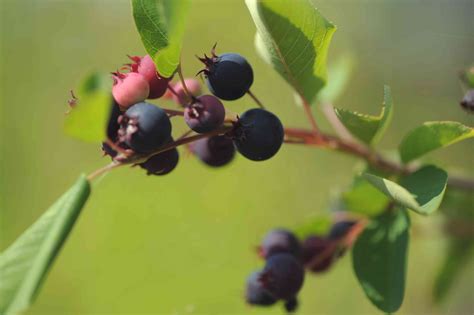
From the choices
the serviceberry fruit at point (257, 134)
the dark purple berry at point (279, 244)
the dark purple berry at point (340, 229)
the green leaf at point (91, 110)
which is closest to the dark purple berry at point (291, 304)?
the dark purple berry at point (279, 244)

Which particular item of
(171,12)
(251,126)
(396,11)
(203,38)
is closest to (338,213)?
(251,126)

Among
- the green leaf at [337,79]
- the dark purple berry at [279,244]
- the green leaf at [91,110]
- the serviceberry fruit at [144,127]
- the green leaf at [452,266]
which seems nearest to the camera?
the green leaf at [91,110]

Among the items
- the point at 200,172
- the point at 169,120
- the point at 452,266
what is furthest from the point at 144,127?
the point at 200,172

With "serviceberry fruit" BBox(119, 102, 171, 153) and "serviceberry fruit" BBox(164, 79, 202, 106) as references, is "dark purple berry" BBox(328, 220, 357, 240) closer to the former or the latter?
"serviceberry fruit" BBox(164, 79, 202, 106)

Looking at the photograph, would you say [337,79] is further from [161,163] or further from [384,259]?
[161,163]

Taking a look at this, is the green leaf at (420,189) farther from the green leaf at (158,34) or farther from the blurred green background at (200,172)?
the blurred green background at (200,172)

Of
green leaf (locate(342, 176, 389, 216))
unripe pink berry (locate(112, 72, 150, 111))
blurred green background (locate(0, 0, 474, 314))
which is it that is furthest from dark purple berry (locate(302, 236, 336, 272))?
blurred green background (locate(0, 0, 474, 314))

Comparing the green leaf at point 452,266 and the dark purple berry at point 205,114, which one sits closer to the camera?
the dark purple berry at point 205,114
